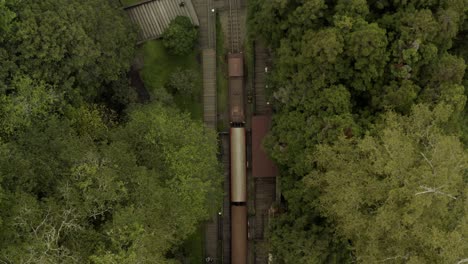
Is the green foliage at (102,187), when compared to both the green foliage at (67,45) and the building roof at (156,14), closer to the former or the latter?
the green foliage at (67,45)

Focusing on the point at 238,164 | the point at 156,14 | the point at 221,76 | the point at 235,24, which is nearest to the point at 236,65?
the point at 221,76

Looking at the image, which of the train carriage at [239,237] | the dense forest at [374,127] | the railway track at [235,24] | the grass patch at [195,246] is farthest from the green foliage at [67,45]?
the train carriage at [239,237]

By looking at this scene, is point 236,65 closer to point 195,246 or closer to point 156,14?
point 156,14

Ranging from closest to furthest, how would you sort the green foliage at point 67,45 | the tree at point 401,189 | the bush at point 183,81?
the tree at point 401,189 < the green foliage at point 67,45 < the bush at point 183,81

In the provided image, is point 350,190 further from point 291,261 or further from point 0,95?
point 0,95

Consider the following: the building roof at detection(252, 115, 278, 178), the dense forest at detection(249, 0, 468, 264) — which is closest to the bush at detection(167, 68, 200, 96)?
the building roof at detection(252, 115, 278, 178)

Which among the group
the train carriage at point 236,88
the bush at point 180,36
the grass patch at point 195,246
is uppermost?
the bush at point 180,36

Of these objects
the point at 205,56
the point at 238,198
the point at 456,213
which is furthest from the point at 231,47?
the point at 456,213

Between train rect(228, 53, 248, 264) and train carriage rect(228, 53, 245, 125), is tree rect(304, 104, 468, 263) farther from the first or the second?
train carriage rect(228, 53, 245, 125)
